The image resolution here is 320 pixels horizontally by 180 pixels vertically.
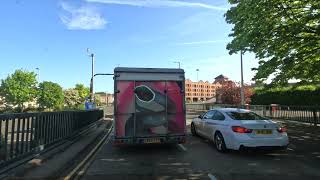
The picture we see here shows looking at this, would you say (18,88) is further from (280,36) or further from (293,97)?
(280,36)

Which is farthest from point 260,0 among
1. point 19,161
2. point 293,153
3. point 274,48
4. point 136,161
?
point 19,161

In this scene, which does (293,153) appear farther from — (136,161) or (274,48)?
(274,48)

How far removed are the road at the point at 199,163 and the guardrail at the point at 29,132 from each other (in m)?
1.81

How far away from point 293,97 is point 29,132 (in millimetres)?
39492

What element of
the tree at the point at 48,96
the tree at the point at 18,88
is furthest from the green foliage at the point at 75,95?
the tree at the point at 18,88

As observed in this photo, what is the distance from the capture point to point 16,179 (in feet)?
28.2

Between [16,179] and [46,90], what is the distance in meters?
94.9

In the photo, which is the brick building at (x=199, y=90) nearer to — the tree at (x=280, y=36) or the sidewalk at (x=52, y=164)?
the tree at (x=280, y=36)

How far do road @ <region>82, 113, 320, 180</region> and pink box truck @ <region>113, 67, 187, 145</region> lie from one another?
1.92ft

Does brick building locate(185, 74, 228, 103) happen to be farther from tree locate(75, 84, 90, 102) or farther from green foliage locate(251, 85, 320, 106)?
green foliage locate(251, 85, 320, 106)

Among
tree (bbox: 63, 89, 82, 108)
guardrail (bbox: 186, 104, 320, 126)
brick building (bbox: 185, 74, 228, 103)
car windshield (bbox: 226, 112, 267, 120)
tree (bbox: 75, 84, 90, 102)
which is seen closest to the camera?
car windshield (bbox: 226, 112, 267, 120)

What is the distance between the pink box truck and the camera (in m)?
13.1

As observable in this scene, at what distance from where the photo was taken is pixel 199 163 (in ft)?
35.8

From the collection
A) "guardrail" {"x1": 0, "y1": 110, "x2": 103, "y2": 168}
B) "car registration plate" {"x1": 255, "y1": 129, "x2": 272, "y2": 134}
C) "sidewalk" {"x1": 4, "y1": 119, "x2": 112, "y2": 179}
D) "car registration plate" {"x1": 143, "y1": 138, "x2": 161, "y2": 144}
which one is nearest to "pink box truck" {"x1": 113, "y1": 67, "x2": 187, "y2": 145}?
"car registration plate" {"x1": 143, "y1": 138, "x2": 161, "y2": 144}
